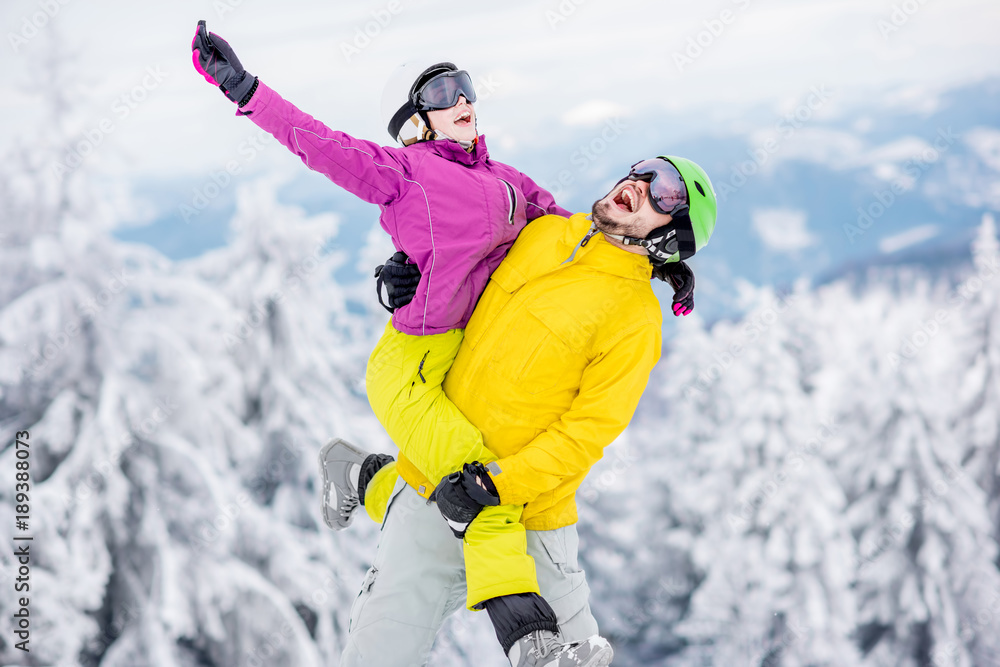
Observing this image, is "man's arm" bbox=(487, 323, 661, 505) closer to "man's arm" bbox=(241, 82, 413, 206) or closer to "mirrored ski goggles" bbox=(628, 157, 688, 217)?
"mirrored ski goggles" bbox=(628, 157, 688, 217)

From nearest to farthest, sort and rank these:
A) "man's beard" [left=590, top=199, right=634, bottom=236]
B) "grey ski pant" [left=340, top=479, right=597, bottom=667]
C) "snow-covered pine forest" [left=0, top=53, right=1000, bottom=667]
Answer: "man's beard" [left=590, top=199, right=634, bottom=236] < "grey ski pant" [left=340, top=479, right=597, bottom=667] < "snow-covered pine forest" [left=0, top=53, right=1000, bottom=667]

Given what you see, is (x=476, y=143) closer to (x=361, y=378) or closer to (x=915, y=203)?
(x=361, y=378)

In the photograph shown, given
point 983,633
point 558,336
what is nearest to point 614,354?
point 558,336

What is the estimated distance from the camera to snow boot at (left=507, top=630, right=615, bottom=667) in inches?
80.4

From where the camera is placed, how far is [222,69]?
1.99 meters

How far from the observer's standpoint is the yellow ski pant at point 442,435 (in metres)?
2.17

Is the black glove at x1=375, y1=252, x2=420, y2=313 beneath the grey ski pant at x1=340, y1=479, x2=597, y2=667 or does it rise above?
above

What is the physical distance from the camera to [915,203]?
48.0 feet

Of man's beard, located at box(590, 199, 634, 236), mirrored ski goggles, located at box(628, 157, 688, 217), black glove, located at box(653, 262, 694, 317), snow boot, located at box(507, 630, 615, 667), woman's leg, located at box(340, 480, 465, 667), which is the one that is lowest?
snow boot, located at box(507, 630, 615, 667)

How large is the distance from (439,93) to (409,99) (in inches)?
4.7

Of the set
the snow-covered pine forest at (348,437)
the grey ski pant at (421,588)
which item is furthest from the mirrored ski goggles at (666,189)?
the snow-covered pine forest at (348,437)

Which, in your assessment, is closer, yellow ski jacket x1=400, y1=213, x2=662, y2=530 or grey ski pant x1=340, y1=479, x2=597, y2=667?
yellow ski jacket x1=400, y1=213, x2=662, y2=530

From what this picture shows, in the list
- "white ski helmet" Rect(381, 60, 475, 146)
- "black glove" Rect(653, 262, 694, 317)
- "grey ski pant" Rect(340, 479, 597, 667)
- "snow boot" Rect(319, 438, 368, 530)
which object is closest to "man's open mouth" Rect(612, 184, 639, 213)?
"black glove" Rect(653, 262, 694, 317)

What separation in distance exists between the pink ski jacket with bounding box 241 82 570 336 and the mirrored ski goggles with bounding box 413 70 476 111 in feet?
0.42
